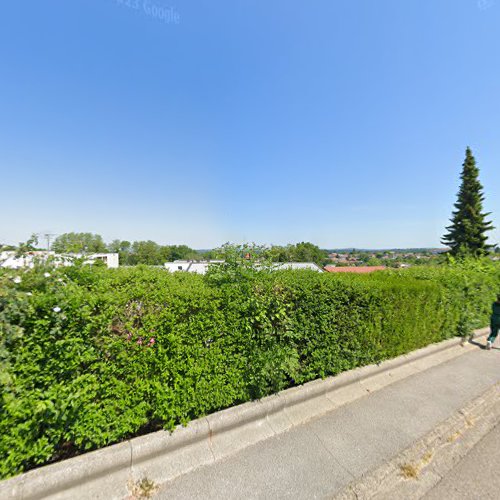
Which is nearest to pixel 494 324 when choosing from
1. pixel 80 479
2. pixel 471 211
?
pixel 80 479

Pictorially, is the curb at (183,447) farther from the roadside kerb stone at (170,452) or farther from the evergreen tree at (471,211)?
the evergreen tree at (471,211)

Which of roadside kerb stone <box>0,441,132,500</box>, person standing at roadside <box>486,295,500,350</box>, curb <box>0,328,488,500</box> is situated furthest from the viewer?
person standing at roadside <box>486,295,500,350</box>

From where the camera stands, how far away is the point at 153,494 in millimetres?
1950

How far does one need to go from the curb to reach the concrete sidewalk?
0.35 ft

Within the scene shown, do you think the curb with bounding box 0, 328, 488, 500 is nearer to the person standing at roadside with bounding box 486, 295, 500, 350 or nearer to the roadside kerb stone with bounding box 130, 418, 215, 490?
the roadside kerb stone with bounding box 130, 418, 215, 490

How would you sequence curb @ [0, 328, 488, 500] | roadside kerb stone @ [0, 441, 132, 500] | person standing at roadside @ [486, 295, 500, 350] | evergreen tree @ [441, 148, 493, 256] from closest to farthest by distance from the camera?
1. roadside kerb stone @ [0, 441, 132, 500]
2. curb @ [0, 328, 488, 500]
3. person standing at roadside @ [486, 295, 500, 350]
4. evergreen tree @ [441, 148, 493, 256]

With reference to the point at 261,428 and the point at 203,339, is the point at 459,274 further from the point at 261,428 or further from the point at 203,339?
the point at 203,339

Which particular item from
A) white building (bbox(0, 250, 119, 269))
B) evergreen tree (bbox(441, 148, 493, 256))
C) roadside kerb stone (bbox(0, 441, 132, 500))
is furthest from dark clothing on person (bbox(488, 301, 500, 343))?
evergreen tree (bbox(441, 148, 493, 256))

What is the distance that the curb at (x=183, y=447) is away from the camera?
1860 mm

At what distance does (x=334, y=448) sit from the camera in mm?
2479

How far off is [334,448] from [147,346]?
231cm

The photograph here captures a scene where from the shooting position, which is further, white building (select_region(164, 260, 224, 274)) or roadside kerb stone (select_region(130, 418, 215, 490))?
white building (select_region(164, 260, 224, 274))

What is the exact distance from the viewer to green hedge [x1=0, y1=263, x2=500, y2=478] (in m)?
1.81

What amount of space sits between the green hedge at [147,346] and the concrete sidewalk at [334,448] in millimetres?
527
